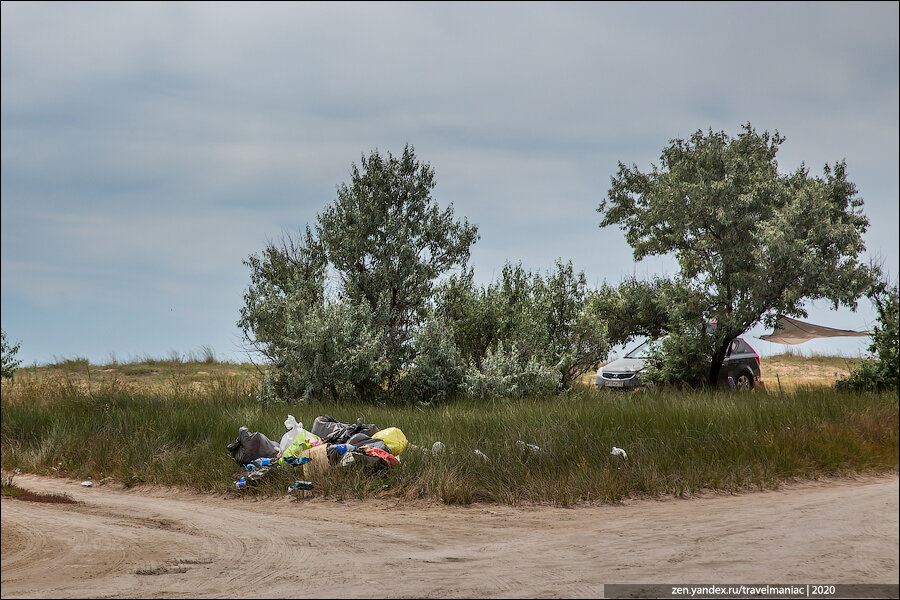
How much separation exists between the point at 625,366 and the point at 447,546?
13.6 meters

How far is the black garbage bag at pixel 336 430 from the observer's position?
11.1 metres

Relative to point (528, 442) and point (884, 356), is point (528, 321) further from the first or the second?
point (884, 356)

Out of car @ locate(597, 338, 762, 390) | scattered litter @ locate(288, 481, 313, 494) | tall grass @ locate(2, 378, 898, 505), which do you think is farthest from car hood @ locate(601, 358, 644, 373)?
scattered litter @ locate(288, 481, 313, 494)

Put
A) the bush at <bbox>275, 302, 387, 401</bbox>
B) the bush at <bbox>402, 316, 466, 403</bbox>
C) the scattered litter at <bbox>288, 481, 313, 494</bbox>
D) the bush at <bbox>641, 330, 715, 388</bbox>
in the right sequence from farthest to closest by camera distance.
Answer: the bush at <bbox>641, 330, 715, 388</bbox>
the bush at <bbox>402, 316, 466, 403</bbox>
the bush at <bbox>275, 302, 387, 401</bbox>
the scattered litter at <bbox>288, 481, 313, 494</bbox>

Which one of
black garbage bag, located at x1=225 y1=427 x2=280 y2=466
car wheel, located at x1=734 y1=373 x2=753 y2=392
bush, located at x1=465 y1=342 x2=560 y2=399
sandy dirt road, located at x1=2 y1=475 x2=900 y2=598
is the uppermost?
bush, located at x1=465 y1=342 x2=560 y2=399

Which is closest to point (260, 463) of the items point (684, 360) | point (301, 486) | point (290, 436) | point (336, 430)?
point (290, 436)

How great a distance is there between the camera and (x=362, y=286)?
17.9 metres

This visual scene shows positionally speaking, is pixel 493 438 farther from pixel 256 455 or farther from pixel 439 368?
pixel 439 368

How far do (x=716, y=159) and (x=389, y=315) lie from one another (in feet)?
32.6

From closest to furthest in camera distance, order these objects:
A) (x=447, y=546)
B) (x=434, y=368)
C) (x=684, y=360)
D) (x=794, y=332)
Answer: (x=447, y=546) < (x=434, y=368) < (x=684, y=360) < (x=794, y=332)

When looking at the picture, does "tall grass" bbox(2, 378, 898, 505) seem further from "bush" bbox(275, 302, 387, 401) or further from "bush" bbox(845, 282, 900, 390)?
"bush" bbox(275, 302, 387, 401)

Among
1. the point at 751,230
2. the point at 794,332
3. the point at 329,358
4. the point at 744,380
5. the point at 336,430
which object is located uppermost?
the point at 751,230

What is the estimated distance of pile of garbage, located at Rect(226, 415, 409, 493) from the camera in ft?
33.8

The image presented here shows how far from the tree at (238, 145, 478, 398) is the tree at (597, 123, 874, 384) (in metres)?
5.89
